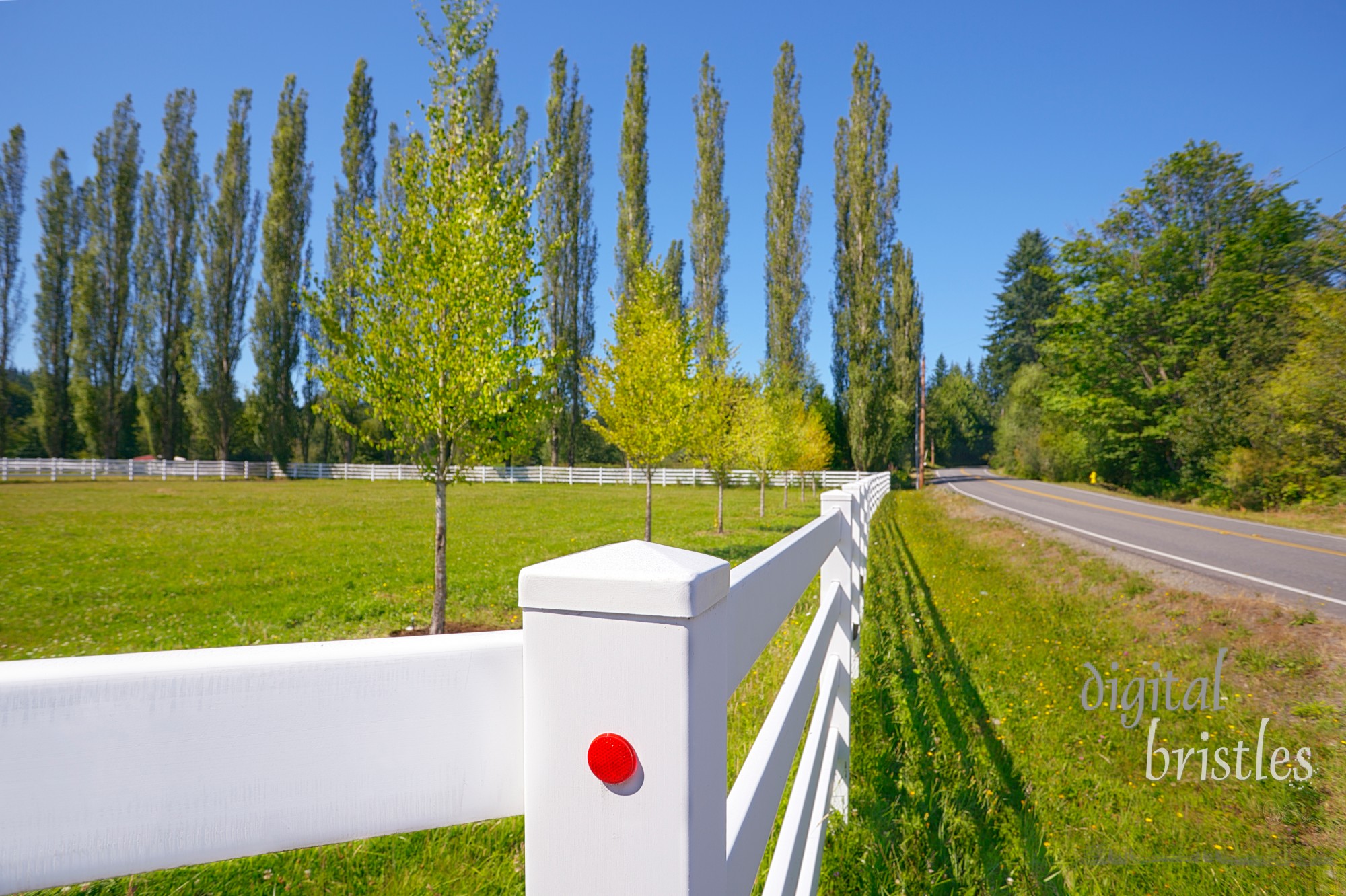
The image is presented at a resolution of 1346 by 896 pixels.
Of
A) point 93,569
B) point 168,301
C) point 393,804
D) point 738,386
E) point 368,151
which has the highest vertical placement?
point 368,151

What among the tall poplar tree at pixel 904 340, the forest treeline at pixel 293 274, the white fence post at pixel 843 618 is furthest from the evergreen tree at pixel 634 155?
the white fence post at pixel 843 618

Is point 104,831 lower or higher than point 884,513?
higher

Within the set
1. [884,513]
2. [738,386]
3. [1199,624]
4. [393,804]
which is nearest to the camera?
[393,804]

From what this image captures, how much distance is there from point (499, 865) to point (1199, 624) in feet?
22.4

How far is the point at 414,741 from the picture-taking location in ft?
2.20

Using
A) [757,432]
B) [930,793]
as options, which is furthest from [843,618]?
[757,432]

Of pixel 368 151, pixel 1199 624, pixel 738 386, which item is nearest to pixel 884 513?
pixel 738 386

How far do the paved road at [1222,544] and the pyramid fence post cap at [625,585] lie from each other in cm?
842

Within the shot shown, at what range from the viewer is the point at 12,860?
1.74 feet

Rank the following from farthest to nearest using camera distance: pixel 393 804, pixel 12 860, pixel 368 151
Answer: pixel 368 151 < pixel 393 804 < pixel 12 860

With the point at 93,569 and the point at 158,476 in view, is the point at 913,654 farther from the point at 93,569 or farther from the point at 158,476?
the point at 158,476

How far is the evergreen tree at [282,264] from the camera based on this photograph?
3634cm

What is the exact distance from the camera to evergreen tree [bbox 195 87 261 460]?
36781 millimetres

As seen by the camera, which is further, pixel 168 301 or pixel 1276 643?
pixel 168 301
